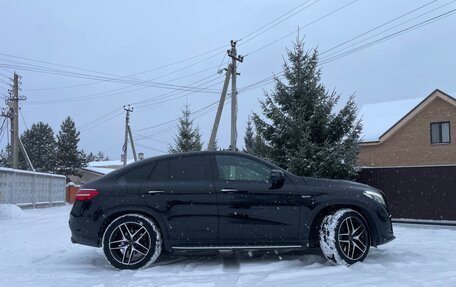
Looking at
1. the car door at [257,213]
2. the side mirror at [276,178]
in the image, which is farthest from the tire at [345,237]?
the side mirror at [276,178]

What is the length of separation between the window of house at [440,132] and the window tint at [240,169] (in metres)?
21.9

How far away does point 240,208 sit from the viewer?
20.6ft

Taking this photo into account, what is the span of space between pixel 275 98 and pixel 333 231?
8.91m

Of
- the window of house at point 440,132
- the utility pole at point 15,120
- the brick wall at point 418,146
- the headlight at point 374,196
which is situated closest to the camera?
the headlight at point 374,196

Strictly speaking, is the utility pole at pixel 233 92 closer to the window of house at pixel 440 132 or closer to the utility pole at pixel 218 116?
the utility pole at pixel 218 116

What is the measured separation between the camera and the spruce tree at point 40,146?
201ft

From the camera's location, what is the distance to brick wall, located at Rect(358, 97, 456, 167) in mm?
25250

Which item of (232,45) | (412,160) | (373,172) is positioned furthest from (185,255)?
(412,160)

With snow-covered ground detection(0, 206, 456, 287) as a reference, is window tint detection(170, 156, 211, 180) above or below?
above

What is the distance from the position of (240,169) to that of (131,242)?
175 centimetres

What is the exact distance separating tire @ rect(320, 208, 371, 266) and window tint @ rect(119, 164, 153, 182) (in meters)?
2.47

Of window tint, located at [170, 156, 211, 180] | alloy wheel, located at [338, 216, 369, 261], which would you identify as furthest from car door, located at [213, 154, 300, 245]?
alloy wheel, located at [338, 216, 369, 261]

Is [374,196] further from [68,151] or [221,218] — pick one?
[68,151]

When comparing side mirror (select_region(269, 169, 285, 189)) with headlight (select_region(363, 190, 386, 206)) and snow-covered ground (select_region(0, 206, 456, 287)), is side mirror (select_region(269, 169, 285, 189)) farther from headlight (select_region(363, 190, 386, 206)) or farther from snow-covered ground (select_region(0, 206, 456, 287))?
headlight (select_region(363, 190, 386, 206))
